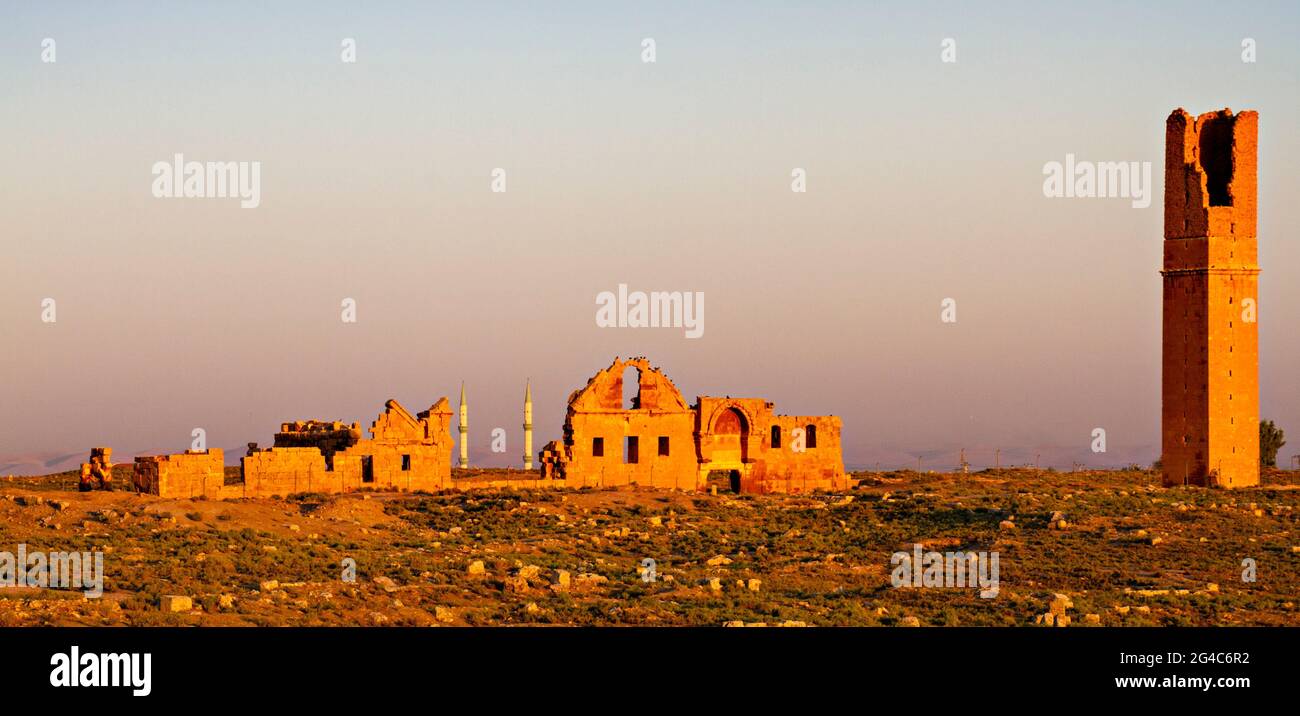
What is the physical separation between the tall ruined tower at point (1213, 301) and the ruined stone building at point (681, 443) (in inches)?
483

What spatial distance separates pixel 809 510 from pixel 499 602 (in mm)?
19366

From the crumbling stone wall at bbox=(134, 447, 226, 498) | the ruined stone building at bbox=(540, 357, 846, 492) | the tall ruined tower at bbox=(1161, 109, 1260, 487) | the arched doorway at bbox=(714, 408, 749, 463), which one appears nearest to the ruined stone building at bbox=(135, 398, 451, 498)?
the crumbling stone wall at bbox=(134, 447, 226, 498)

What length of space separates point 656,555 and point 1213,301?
76.7ft

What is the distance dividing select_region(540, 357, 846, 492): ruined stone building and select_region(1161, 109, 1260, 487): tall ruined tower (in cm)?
1226

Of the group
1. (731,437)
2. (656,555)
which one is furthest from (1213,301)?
(656,555)

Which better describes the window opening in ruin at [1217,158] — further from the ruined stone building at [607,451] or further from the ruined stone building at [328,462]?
the ruined stone building at [328,462]

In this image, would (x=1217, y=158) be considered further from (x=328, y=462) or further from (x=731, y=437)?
(x=328, y=462)

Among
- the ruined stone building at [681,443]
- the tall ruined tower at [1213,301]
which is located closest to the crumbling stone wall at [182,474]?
the ruined stone building at [681,443]

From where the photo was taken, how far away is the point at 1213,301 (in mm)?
51500

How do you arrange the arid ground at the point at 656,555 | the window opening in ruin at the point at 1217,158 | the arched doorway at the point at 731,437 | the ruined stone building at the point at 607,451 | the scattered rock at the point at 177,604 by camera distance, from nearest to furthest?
the scattered rock at the point at 177,604, the arid ground at the point at 656,555, the ruined stone building at the point at 607,451, the window opening in ruin at the point at 1217,158, the arched doorway at the point at 731,437

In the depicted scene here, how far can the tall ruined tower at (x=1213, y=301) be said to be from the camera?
51625mm

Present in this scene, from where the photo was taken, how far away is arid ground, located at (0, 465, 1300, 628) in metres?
28.6

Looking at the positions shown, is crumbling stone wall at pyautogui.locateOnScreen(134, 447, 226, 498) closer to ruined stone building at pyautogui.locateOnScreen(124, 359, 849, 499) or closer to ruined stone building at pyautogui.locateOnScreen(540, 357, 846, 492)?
ruined stone building at pyautogui.locateOnScreen(124, 359, 849, 499)
